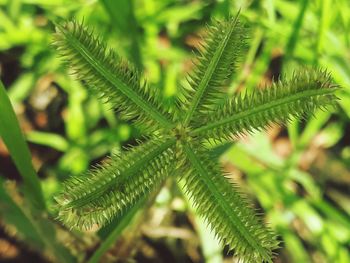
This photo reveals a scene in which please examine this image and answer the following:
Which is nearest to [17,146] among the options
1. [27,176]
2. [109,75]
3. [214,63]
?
[27,176]

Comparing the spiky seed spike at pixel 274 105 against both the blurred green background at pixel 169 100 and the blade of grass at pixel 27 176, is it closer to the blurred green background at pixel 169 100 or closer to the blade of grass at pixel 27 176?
the blade of grass at pixel 27 176

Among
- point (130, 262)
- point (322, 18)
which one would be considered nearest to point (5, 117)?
point (130, 262)

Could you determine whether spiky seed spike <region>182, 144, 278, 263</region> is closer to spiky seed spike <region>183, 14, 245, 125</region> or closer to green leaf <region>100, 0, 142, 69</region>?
spiky seed spike <region>183, 14, 245, 125</region>

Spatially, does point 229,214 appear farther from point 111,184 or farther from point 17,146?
point 17,146

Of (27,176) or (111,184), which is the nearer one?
(111,184)

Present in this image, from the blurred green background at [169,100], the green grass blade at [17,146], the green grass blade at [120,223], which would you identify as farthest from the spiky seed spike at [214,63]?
the blurred green background at [169,100]

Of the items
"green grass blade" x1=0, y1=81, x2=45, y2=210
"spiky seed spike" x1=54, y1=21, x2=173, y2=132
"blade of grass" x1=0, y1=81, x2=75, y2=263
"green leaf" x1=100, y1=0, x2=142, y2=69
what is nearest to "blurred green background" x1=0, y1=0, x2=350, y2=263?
"green leaf" x1=100, y1=0, x2=142, y2=69
